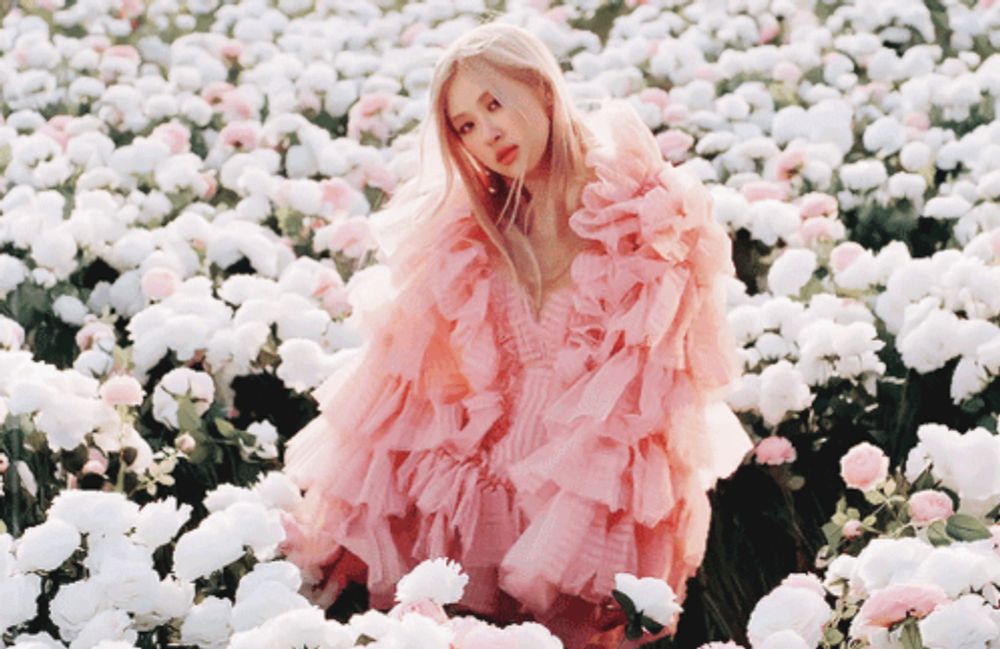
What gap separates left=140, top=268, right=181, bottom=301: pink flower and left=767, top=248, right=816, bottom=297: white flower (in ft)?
4.41

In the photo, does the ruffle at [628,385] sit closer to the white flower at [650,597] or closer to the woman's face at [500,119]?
the woman's face at [500,119]

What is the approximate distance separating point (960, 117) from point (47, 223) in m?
2.71

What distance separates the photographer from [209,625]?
2166 millimetres

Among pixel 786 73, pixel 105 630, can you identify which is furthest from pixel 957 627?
pixel 786 73

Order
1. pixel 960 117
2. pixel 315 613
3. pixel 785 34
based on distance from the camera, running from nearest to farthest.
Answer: pixel 315 613
pixel 960 117
pixel 785 34

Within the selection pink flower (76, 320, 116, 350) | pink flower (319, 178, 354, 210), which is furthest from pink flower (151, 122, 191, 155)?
pink flower (76, 320, 116, 350)

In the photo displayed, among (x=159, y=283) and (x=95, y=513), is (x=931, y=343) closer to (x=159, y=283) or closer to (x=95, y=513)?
(x=95, y=513)

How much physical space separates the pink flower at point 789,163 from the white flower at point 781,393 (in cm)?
142

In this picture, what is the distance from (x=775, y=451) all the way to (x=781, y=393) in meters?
0.12

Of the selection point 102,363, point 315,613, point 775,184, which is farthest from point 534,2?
point 315,613

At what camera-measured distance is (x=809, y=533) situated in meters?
2.96

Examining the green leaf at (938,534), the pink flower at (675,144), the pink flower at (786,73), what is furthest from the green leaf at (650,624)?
the pink flower at (786,73)

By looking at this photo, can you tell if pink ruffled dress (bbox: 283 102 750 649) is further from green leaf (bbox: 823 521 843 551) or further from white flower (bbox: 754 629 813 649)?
white flower (bbox: 754 629 813 649)

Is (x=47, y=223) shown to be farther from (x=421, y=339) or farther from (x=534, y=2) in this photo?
(x=534, y=2)
